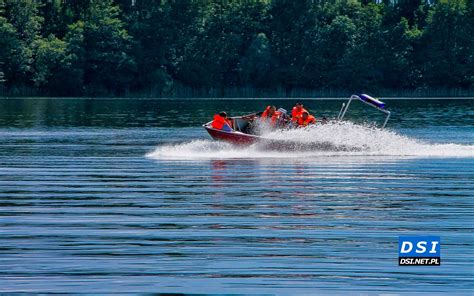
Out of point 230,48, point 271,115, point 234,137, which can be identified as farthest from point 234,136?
point 230,48

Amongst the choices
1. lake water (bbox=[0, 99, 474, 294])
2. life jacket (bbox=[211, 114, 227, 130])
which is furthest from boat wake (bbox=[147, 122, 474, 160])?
life jacket (bbox=[211, 114, 227, 130])

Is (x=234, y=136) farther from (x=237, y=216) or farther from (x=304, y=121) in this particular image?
(x=237, y=216)

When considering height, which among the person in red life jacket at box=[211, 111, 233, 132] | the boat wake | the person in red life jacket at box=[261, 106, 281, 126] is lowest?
the boat wake

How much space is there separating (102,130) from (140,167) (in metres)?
22.4

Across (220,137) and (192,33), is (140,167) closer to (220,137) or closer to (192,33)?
(220,137)

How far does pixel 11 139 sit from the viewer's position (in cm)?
4775

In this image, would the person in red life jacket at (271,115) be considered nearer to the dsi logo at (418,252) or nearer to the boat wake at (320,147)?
the boat wake at (320,147)

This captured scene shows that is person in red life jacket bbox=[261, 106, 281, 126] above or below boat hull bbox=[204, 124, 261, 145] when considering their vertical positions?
above

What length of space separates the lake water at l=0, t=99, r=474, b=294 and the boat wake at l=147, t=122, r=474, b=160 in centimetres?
5

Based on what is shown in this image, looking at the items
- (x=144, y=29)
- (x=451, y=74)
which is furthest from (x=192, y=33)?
(x=451, y=74)

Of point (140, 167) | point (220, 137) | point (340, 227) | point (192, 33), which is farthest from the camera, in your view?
point (192, 33)

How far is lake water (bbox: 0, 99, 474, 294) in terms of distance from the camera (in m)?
16.0

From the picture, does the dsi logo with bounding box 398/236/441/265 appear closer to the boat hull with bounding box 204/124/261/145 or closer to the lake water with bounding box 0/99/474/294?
the lake water with bounding box 0/99/474/294

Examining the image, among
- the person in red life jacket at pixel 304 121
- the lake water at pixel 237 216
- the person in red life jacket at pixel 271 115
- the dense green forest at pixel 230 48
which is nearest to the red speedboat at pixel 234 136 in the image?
the lake water at pixel 237 216
